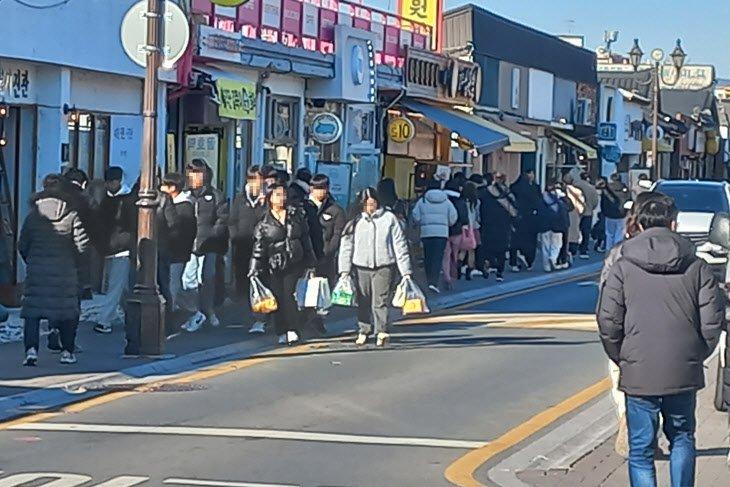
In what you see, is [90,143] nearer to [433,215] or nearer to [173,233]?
[173,233]

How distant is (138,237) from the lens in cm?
1456

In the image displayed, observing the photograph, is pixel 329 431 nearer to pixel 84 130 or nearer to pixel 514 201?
pixel 84 130

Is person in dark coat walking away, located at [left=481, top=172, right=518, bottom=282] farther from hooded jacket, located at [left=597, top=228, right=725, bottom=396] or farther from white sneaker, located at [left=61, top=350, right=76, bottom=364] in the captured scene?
hooded jacket, located at [left=597, top=228, right=725, bottom=396]

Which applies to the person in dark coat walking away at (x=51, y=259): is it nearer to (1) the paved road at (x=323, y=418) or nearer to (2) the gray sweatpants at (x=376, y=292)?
(1) the paved road at (x=323, y=418)

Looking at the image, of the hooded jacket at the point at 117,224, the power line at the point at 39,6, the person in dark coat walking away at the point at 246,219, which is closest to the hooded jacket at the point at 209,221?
the person in dark coat walking away at the point at 246,219

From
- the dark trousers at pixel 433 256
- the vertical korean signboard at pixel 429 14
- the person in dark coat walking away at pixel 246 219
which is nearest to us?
the person in dark coat walking away at pixel 246 219

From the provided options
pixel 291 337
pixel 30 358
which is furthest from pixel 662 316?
pixel 291 337

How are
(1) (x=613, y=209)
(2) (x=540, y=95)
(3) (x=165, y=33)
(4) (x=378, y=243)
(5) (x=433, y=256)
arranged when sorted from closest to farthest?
(3) (x=165, y=33)
(4) (x=378, y=243)
(5) (x=433, y=256)
(1) (x=613, y=209)
(2) (x=540, y=95)

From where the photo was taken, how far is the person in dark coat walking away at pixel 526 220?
27000mm

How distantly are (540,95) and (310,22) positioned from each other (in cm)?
1930

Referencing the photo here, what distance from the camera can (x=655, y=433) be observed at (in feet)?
25.3

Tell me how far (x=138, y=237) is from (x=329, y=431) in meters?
4.38

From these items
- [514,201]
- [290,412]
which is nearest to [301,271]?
[290,412]

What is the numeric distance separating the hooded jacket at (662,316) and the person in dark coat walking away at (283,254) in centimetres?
871
